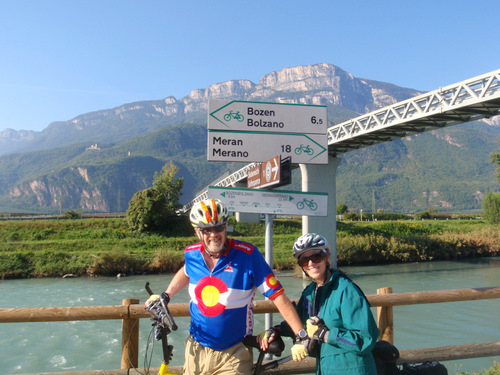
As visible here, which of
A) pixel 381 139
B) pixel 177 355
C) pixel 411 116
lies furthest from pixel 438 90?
pixel 177 355

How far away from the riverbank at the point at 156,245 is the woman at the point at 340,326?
80.4 ft

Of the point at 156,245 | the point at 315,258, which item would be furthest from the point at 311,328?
the point at 156,245

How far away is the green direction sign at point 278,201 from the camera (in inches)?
191

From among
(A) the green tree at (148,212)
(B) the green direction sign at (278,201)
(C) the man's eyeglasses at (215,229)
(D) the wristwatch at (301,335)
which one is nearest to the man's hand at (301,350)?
(D) the wristwatch at (301,335)

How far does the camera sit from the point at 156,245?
38312mm

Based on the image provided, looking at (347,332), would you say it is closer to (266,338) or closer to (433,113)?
(266,338)

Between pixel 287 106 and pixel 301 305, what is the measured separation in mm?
2713

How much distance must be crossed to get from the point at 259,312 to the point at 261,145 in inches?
77.9

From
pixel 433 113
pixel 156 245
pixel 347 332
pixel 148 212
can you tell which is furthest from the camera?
pixel 148 212

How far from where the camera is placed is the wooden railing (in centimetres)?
418

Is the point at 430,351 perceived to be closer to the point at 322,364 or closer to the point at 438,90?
the point at 322,364

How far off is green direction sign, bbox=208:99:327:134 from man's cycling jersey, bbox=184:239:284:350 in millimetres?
2409

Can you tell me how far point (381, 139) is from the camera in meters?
32.0

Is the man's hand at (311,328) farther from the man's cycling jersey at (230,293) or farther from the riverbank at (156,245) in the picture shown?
the riverbank at (156,245)
